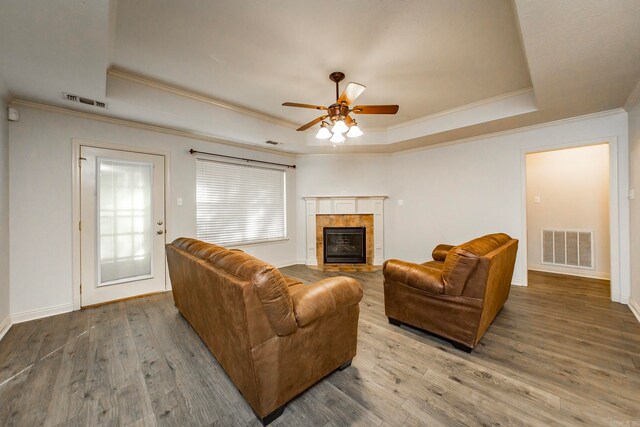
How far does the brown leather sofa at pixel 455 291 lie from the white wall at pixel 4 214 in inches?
149

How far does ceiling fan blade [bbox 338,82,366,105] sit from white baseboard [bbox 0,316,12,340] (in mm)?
3909

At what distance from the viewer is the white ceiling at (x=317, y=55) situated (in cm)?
166

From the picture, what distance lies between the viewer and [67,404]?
5.01ft

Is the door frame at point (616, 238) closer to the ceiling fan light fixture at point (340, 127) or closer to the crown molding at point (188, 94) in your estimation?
the ceiling fan light fixture at point (340, 127)

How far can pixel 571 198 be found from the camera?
13.8 ft

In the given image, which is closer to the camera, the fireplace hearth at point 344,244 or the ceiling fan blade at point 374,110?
the ceiling fan blade at point 374,110

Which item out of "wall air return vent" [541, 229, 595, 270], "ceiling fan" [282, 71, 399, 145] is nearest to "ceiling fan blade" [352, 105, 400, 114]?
"ceiling fan" [282, 71, 399, 145]

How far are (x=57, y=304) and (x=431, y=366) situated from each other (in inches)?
157

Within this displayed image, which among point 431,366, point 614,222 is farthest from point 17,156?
point 614,222

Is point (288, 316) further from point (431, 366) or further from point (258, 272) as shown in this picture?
point (431, 366)

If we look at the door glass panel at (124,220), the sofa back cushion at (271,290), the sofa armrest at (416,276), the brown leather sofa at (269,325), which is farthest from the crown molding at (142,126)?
the sofa armrest at (416,276)

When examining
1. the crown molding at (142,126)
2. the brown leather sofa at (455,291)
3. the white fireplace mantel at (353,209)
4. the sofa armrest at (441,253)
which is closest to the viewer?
the brown leather sofa at (455,291)

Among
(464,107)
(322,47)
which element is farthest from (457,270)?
(464,107)

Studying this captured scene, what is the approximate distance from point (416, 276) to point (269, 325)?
1.44 m
